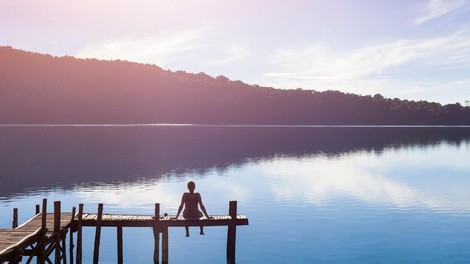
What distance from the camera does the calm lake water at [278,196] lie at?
110ft

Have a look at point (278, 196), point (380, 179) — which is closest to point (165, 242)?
point (278, 196)

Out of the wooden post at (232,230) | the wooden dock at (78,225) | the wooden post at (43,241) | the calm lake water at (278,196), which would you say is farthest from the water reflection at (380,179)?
the wooden post at (43,241)

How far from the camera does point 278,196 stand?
54.8 m

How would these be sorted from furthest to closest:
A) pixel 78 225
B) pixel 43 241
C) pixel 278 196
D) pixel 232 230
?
pixel 278 196
pixel 232 230
pixel 78 225
pixel 43 241

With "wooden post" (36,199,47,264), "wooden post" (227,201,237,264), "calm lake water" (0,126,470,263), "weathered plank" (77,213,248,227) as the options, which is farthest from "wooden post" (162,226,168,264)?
"wooden post" (36,199,47,264)

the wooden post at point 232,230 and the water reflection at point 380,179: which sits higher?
the wooden post at point 232,230

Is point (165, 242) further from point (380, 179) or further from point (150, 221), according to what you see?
point (380, 179)

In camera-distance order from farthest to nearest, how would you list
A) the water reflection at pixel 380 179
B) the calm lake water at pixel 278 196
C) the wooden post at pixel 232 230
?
the water reflection at pixel 380 179 < the calm lake water at pixel 278 196 < the wooden post at pixel 232 230

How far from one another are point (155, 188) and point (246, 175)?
16.3 meters

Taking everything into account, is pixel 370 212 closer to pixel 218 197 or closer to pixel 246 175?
pixel 218 197

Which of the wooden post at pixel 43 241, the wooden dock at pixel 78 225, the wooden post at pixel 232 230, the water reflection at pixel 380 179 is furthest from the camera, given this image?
the water reflection at pixel 380 179

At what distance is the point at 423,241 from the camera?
119 ft

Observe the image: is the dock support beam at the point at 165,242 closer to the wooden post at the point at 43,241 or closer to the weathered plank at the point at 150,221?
the weathered plank at the point at 150,221

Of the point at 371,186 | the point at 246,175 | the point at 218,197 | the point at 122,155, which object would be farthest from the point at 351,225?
the point at 122,155
